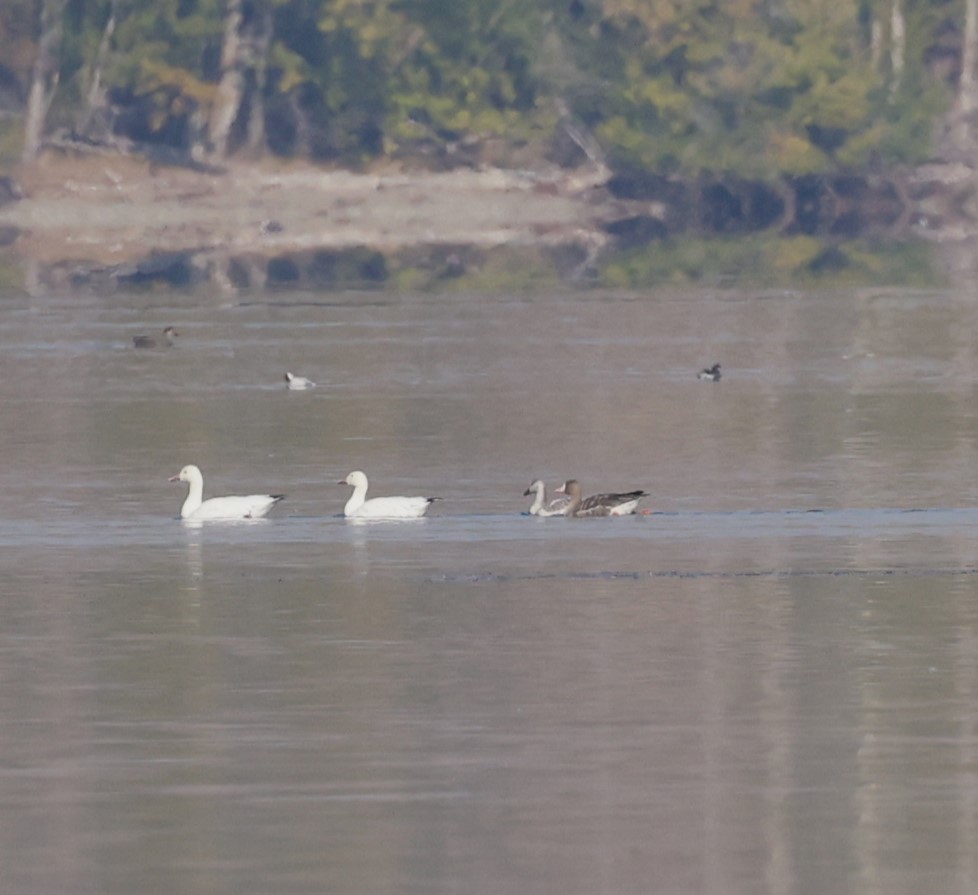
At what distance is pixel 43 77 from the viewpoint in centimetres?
7844

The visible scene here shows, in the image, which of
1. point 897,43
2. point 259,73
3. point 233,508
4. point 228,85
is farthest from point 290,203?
point 233,508

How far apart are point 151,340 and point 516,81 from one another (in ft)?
130

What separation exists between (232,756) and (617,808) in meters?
A: 1.63

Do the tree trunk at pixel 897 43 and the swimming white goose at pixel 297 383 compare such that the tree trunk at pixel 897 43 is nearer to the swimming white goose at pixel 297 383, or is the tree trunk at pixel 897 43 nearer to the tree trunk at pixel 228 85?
the tree trunk at pixel 228 85

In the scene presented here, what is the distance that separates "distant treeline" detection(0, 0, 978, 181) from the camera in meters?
Result: 77.6

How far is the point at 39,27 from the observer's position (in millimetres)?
80438

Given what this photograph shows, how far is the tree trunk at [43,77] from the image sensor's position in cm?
7762

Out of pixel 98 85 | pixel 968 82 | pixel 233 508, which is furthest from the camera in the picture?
pixel 968 82

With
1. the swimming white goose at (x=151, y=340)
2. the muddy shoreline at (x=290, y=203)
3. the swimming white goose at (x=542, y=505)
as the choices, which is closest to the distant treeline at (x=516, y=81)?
the muddy shoreline at (x=290, y=203)

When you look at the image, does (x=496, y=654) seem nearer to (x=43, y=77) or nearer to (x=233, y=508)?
(x=233, y=508)

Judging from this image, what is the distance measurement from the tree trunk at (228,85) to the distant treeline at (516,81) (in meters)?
0.04

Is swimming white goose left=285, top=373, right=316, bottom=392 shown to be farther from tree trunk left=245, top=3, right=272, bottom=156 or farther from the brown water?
tree trunk left=245, top=3, right=272, bottom=156

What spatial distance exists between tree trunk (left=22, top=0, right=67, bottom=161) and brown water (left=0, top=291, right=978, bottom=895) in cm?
4694

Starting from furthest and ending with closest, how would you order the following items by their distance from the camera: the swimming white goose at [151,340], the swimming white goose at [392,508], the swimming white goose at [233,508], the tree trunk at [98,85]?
the tree trunk at [98,85]
the swimming white goose at [151,340]
the swimming white goose at [233,508]
the swimming white goose at [392,508]
